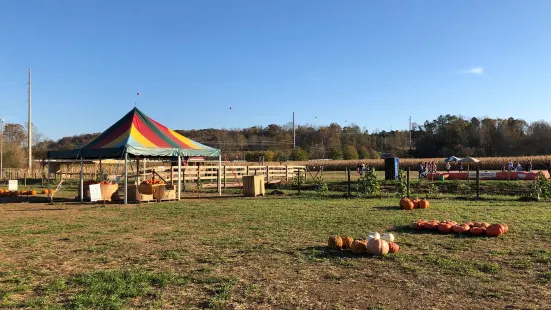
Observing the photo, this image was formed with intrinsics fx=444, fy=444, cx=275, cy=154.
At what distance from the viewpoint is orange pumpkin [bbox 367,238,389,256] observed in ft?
22.1

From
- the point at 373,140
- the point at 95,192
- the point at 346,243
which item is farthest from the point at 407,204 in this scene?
the point at 373,140

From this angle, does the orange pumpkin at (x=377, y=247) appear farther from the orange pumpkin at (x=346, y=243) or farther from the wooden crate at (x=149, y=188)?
the wooden crate at (x=149, y=188)

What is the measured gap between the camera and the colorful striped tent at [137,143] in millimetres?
16688

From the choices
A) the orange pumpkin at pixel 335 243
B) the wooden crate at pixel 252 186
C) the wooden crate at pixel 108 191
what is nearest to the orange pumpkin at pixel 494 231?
the orange pumpkin at pixel 335 243

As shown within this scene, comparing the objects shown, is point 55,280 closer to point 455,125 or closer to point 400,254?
point 400,254

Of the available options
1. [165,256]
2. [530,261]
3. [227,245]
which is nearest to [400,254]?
[530,261]

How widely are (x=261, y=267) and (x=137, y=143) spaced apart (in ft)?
39.3

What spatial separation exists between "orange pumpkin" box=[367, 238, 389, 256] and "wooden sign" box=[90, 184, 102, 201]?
1209 cm

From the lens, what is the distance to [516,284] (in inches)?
207

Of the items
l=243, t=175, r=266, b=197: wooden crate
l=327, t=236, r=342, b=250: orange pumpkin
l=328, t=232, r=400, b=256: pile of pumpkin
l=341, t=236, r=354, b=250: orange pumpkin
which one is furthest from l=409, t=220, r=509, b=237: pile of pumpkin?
l=243, t=175, r=266, b=197: wooden crate

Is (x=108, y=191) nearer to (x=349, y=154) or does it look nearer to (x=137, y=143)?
(x=137, y=143)

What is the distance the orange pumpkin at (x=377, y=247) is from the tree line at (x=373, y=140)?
211ft

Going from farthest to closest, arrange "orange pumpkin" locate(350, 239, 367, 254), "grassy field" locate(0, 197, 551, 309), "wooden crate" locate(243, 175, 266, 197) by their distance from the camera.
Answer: "wooden crate" locate(243, 175, 266, 197)
"orange pumpkin" locate(350, 239, 367, 254)
"grassy field" locate(0, 197, 551, 309)

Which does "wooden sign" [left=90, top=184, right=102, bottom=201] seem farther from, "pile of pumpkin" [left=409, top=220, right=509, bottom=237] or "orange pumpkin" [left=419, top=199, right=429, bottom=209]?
"pile of pumpkin" [left=409, top=220, right=509, bottom=237]
